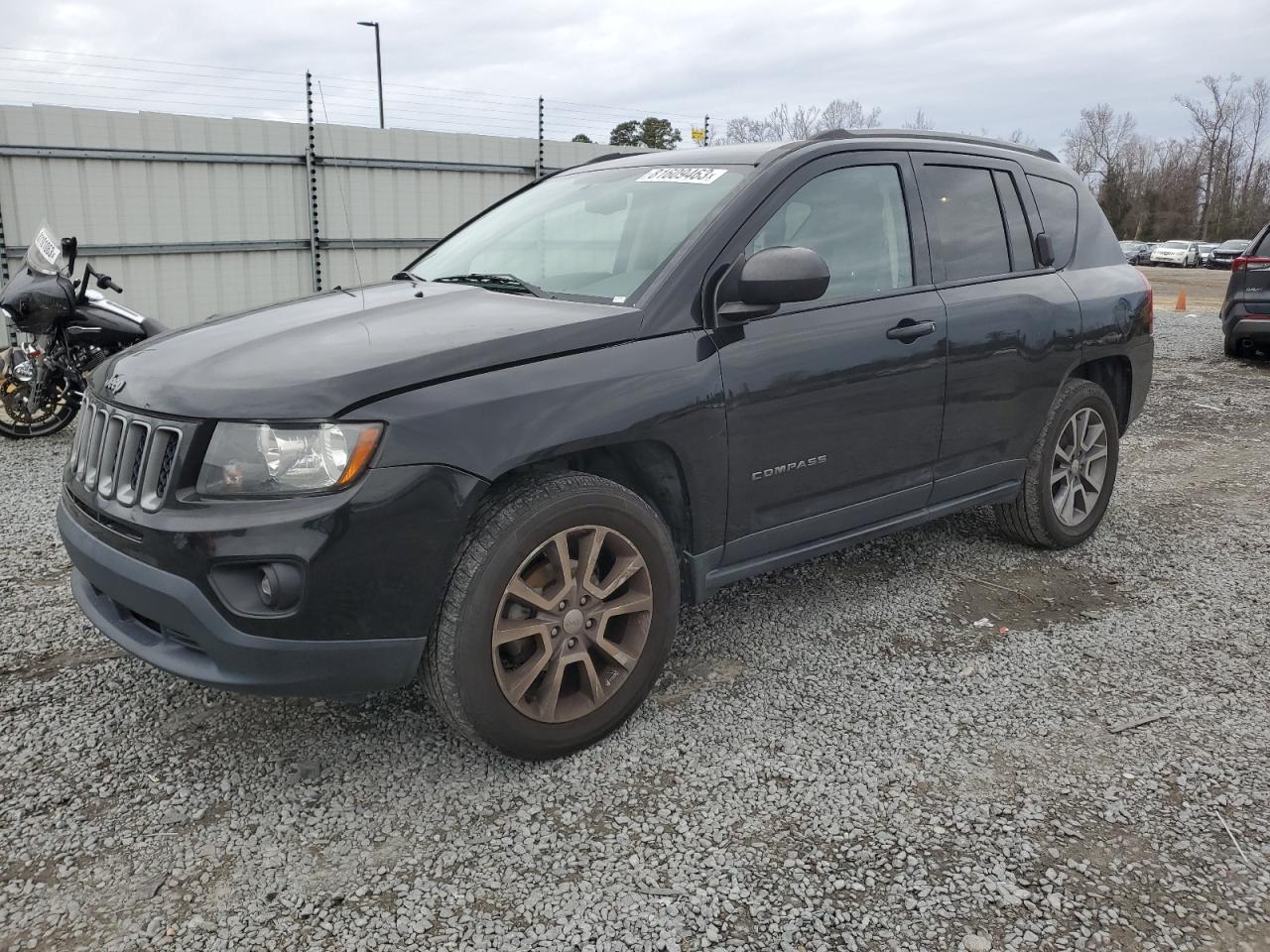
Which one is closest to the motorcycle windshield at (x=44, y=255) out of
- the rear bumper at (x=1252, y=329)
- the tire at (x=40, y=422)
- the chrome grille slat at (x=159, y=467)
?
the tire at (x=40, y=422)

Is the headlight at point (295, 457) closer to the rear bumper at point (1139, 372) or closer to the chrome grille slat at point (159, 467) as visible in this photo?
the chrome grille slat at point (159, 467)

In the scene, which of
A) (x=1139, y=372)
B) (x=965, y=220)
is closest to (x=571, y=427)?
(x=965, y=220)

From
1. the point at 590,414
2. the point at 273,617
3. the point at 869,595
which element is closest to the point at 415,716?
the point at 273,617

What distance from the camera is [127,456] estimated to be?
2.59m

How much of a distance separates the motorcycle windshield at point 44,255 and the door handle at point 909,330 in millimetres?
5995

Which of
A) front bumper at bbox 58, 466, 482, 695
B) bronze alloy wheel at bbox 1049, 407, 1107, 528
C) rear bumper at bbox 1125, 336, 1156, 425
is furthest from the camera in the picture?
rear bumper at bbox 1125, 336, 1156, 425

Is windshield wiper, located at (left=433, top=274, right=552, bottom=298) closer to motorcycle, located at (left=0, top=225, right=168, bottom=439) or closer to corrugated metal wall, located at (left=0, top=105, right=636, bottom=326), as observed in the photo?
motorcycle, located at (left=0, top=225, right=168, bottom=439)

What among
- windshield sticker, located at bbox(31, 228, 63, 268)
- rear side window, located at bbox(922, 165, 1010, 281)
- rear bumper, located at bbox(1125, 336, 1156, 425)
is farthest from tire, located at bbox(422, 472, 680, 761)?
windshield sticker, located at bbox(31, 228, 63, 268)

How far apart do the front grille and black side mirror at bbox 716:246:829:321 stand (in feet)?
5.34

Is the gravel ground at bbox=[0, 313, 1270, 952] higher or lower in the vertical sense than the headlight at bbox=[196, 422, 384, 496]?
lower

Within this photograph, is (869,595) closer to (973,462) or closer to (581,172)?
(973,462)

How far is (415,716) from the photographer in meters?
3.08

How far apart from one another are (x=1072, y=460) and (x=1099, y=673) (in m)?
1.46

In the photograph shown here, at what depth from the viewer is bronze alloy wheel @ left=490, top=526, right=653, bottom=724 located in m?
2.68
